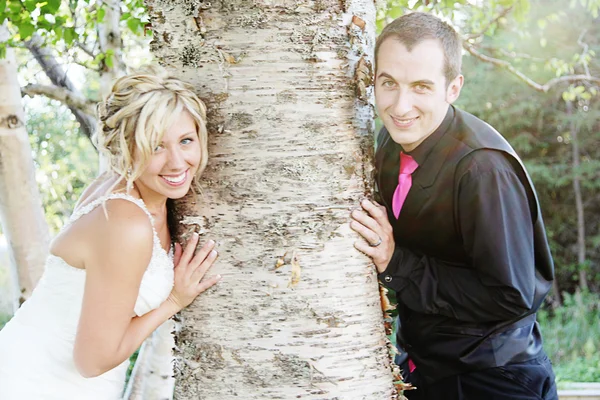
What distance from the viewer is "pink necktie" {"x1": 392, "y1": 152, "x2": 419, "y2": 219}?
2514mm

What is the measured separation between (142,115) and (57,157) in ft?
42.5

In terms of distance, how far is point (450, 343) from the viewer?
243cm

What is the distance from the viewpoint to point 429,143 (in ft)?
8.02

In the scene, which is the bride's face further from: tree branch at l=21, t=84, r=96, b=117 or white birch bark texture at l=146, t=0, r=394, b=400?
tree branch at l=21, t=84, r=96, b=117

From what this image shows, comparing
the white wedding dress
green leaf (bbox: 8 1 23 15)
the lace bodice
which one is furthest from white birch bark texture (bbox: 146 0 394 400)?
green leaf (bbox: 8 1 23 15)

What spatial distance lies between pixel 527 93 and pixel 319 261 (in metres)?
12.5

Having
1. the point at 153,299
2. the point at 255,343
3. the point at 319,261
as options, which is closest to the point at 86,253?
the point at 153,299

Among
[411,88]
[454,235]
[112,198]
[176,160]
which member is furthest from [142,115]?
[454,235]

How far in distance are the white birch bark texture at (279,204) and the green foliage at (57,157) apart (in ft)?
34.2

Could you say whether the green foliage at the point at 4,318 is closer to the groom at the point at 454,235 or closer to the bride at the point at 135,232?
the bride at the point at 135,232

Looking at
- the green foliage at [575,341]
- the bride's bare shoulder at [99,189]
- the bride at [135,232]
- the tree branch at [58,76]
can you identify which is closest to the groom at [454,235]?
the bride at [135,232]

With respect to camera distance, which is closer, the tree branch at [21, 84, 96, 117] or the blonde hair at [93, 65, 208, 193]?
the blonde hair at [93, 65, 208, 193]

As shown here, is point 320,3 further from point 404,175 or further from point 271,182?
point 404,175

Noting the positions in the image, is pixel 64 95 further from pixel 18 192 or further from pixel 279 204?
pixel 279 204
